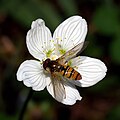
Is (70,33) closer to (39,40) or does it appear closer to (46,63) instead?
(39,40)

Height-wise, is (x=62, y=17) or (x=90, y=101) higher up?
(x=62, y=17)

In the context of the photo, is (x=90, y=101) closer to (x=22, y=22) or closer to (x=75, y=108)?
(x=75, y=108)

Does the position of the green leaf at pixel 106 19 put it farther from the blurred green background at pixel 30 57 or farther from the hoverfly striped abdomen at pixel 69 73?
the hoverfly striped abdomen at pixel 69 73
